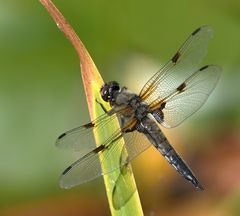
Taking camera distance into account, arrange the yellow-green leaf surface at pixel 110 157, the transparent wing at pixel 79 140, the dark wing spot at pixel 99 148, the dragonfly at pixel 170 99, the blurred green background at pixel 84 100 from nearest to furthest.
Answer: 1. the yellow-green leaf surface at pixel 110 157
2. the dark wing spot at pixel 99 148
3. the transparent wing at pixel 79 140
4. the dragonfly at pixel 170 99
5. the blurred green background at pixel 84 100

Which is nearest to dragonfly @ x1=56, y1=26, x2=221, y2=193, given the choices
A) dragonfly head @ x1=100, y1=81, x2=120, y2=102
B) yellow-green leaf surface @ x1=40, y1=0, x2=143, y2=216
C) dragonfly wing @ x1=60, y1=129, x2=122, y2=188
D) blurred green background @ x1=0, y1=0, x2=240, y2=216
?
dragonfly head @ x1=100, y1=81, x2=120, y2=102

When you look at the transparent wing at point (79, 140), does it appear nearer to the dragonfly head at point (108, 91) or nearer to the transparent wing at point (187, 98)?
the dragonfly head at point (108, 91)

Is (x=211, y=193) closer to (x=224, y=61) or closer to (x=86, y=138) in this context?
(x=224, y=61)

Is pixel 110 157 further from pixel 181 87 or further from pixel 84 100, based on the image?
pixel 84 100

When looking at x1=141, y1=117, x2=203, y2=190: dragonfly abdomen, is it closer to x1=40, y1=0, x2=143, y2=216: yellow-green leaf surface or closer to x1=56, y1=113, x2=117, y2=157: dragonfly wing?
x1=56, y1=113, x2=117, y2=157: dragonfly wing

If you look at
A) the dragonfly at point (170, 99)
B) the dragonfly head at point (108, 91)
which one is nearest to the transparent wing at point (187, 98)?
the dragonfly at point (170, 99)

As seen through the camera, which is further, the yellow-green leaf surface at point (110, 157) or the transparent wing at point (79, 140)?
the transparent wing at point (79, 140)
